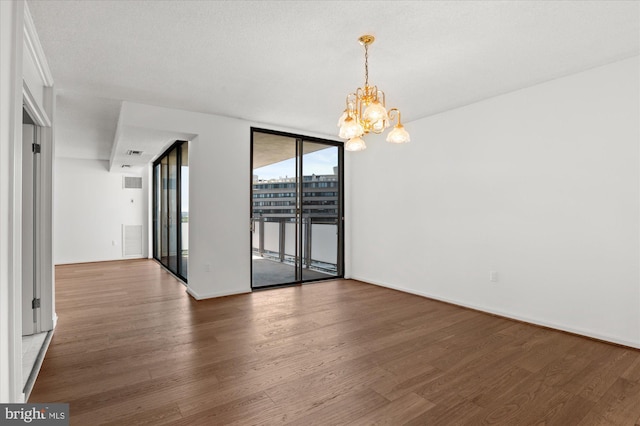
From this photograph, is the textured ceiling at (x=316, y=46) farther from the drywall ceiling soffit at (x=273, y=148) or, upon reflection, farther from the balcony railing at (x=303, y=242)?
the balcony railing at (x=303, y=242)

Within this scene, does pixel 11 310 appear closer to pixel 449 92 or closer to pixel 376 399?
pixel 376 399

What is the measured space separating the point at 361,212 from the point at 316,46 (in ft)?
11.1

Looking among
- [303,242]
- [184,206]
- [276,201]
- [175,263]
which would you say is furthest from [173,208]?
[303,242]

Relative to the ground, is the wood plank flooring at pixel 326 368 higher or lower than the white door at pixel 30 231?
lower

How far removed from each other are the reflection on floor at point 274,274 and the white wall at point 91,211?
4.34m

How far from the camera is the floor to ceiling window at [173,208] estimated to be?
219 inches

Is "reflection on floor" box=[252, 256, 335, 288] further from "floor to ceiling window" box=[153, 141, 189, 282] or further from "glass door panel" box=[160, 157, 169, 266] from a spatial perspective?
"glass door panel" box=[160, 157, 169, 266]

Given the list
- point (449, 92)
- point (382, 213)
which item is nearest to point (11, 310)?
point (449, 92)

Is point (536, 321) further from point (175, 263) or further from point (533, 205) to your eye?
point (175, 263)

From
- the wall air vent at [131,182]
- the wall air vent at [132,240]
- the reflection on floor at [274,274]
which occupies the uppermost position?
the wall air vent at [131,182]

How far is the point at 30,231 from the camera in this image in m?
3.05

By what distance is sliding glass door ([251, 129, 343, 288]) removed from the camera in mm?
5328

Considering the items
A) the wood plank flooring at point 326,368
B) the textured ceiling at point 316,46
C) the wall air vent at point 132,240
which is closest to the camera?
the wood plank flooring at point 326,368

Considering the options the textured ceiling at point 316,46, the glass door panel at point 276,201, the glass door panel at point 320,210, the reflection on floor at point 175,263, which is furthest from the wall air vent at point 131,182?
the glass door panel at point 320,210
